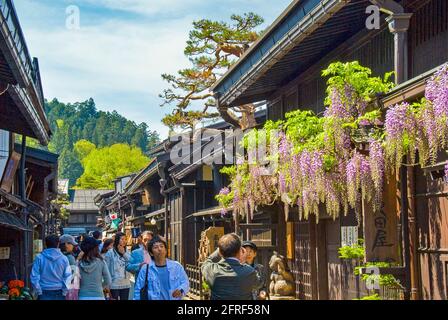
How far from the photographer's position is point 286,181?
45.4 feet

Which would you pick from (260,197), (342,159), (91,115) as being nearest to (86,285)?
(342,159)

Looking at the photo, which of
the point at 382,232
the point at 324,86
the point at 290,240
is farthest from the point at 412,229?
the point at 290,240

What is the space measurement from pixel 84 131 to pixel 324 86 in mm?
137050

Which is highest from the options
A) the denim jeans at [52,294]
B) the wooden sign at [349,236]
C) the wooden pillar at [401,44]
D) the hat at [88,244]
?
the wooden pillar at [401,44]

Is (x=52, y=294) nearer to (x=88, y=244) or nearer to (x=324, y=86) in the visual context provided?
(x=88, y=244)

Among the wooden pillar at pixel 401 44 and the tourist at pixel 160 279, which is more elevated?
the wooden pillar at pixel 401 44

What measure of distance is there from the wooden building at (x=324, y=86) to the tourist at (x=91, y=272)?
11.8ft

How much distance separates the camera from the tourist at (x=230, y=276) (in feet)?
22.6

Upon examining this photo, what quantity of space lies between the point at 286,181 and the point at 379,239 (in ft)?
12.1

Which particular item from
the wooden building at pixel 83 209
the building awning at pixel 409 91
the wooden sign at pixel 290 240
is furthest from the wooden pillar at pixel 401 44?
the wooden building at pixel 83 209

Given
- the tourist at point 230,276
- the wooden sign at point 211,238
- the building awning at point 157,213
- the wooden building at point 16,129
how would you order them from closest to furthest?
the tourist at point 230,276 → the wooden building at point 16,129 → the wooden sign at point 211,238 → the building awning at point 157,213

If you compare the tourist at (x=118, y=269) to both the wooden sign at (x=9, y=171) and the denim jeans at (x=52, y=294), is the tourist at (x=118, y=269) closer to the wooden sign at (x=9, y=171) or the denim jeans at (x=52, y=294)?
the denim jeans at (x=52, y=294)

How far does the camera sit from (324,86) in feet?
49.6
